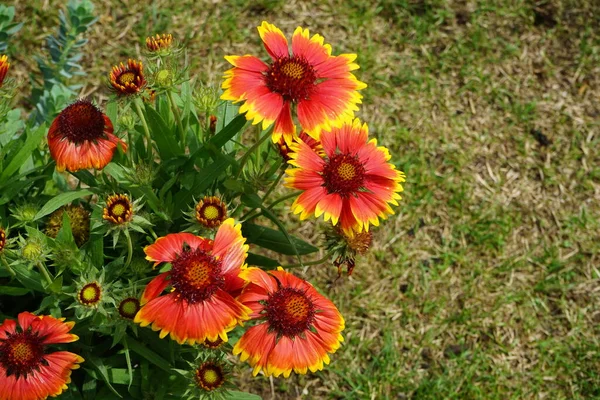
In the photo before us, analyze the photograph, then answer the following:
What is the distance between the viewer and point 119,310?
1.67 m

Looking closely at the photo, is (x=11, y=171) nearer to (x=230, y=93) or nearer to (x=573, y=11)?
(x=230, y=93)

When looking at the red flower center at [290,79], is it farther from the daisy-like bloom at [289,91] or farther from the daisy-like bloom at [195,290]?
the daisy-like bloom at [195,290]

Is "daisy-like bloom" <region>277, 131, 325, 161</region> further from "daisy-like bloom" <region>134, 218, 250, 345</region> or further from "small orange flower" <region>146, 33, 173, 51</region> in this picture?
"small orange flower" <region>146, 33, 173, 51</region>

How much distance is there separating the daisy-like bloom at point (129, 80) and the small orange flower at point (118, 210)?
29cm

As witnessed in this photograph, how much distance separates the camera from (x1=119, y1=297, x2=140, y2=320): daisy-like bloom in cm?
166

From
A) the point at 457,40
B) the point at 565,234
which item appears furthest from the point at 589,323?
the point at 457,40

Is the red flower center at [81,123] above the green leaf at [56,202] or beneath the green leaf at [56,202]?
above

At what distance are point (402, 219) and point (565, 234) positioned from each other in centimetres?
84

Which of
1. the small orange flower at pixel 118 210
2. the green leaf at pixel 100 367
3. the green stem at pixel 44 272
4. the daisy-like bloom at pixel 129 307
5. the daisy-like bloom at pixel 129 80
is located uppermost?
the daisy-like bloom at pixel 129 80

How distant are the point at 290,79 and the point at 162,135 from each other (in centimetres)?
51

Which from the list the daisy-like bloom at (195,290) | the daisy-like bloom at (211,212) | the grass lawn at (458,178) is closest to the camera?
the daisy-like bloom at (195,290)

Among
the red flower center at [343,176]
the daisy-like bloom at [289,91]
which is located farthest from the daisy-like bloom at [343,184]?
the daisy-like bloom at [289,91]

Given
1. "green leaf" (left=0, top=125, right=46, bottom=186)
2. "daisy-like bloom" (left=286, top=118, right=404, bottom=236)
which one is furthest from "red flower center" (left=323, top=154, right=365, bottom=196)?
"green leaf" (left=0, top=125, right=46, bottom=186)

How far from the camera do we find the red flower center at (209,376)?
5.74ft
